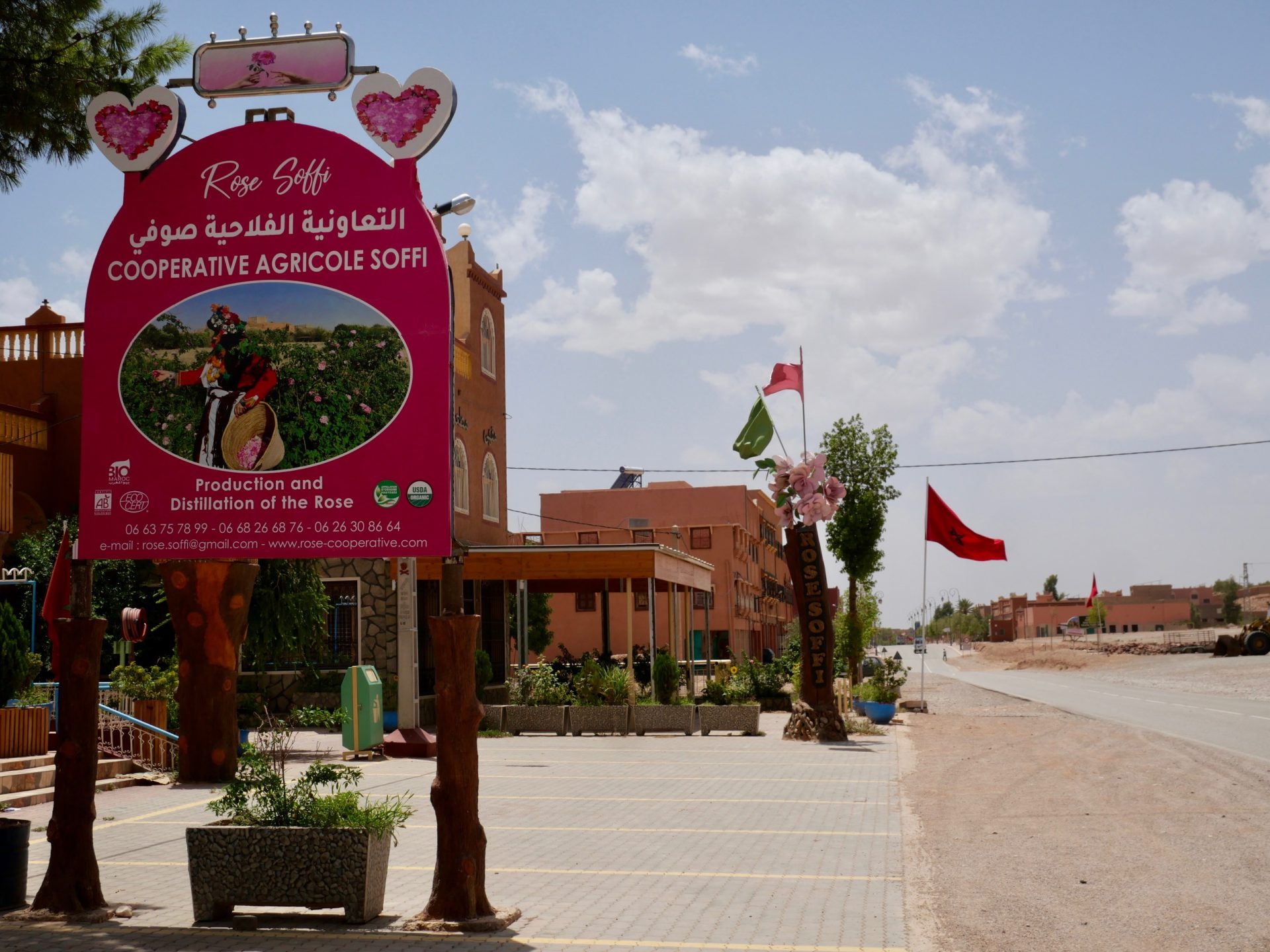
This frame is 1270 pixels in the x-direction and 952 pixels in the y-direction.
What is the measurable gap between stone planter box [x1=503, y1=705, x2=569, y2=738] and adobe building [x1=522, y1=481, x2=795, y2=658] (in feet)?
86.5

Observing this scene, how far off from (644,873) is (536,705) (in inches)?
572

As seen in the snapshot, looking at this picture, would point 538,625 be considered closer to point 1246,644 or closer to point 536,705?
point 536,705

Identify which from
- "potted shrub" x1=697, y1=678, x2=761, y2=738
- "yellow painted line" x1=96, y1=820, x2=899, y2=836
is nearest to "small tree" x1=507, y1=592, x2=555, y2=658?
"potted shrub" x1=697, y1=678, x2=761, y2=738

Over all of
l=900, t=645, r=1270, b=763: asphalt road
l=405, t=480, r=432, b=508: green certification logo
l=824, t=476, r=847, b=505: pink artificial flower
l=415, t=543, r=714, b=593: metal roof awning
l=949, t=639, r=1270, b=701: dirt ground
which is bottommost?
l=949, t=639, r=1270, b=701: dirt ground

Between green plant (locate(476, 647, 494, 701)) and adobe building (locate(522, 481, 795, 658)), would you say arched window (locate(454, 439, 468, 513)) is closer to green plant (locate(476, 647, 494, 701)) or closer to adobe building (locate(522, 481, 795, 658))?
green plant (locate(476, 647, 494, 701))

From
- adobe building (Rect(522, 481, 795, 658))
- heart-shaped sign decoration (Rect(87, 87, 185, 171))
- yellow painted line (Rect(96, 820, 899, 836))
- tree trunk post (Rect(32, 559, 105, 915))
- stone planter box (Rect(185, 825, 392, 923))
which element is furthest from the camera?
adobe building (Rect(522, 481, 795, 658))

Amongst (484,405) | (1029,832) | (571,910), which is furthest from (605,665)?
(571,910)

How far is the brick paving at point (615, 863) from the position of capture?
7184mm

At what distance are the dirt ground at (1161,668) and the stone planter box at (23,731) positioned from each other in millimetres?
30358

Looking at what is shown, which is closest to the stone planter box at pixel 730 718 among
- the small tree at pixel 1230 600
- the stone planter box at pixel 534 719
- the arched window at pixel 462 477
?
the stone planter box at pixel 534 719

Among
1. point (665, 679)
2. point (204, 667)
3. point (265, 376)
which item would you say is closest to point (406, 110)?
point (265, 376)

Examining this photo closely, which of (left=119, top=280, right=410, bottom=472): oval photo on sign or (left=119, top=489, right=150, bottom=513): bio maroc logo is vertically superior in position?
(left=119, top=280, right=410, bottom=472): oval photo on sign

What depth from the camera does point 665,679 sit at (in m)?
24.0

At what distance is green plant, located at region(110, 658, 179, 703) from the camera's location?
17.2m
